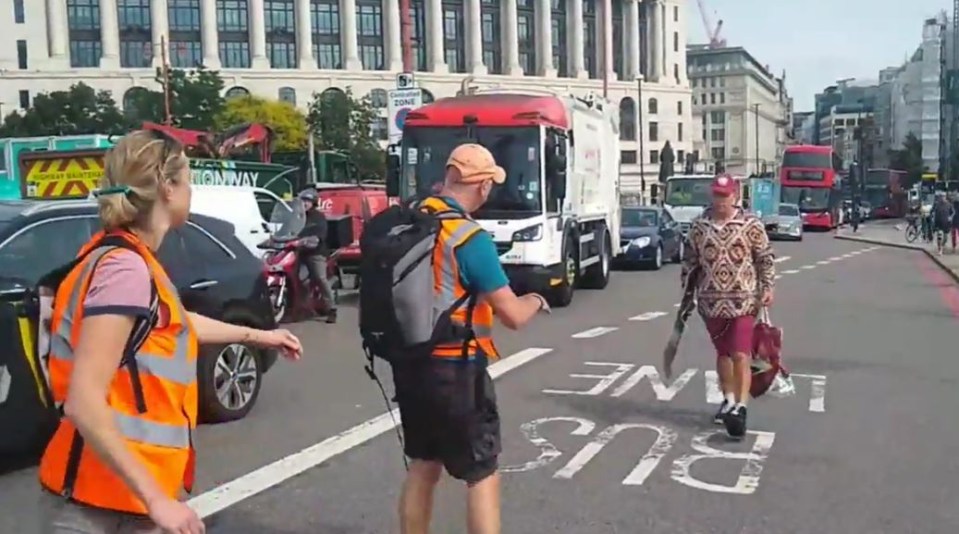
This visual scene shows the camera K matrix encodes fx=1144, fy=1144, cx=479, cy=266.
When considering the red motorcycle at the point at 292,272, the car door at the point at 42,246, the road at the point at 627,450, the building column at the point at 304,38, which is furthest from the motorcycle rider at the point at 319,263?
the building column at the point at 304,38

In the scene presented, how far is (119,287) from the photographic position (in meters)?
2.69

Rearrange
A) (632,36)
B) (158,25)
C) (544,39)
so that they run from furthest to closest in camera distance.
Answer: (632,36) < (544,39) < (158,25)

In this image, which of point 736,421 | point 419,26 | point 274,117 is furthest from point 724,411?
point 419,26

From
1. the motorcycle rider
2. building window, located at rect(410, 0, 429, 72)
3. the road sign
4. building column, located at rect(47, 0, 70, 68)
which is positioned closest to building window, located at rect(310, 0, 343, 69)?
building window, located at rect(410, 0, 429, 72)

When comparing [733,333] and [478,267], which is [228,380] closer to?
[733,333]

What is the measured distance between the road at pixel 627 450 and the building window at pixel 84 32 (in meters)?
95.8

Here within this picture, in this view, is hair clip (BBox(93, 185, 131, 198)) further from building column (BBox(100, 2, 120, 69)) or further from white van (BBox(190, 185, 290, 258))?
building column (BBox(100, 2, 120, 69))

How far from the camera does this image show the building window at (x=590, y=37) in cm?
12162

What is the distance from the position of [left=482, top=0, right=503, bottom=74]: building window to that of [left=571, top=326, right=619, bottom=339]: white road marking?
103197 mm

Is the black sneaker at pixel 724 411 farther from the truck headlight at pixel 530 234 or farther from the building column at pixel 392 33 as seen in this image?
the building column at pixel 392 33

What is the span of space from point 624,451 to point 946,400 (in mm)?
3389

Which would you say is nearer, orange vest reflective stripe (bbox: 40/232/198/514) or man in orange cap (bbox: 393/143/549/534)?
orange vest reflective stripe (bbox: 40/232/198/514)

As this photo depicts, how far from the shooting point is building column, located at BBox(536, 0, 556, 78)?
116562 mm

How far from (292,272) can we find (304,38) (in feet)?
307
